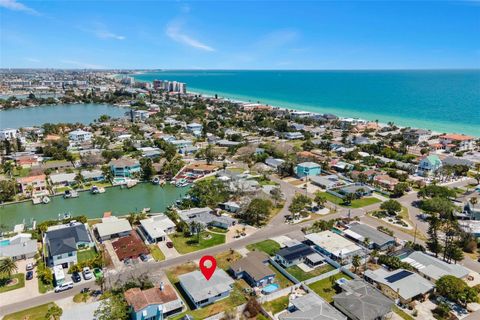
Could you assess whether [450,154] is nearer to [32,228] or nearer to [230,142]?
[230,142]

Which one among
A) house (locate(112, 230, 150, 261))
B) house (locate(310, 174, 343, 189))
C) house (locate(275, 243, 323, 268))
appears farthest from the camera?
house (locate(310, 174, 343, 189))

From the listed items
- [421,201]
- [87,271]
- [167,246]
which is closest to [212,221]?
[167,246]

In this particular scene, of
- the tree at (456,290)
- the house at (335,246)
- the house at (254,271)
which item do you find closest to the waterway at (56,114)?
the house at (254,271)

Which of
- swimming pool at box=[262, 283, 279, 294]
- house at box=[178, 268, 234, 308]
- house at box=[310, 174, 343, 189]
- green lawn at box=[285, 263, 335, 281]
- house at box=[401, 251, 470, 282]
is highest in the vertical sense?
house at box=[310, 174, 343, 189]

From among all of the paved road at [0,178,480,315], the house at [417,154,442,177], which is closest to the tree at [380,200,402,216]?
the paved road at [0,178,480,315]

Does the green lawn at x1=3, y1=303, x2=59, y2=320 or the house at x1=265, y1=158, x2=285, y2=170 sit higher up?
the house at x1=265, y1=158, x2=285, y2=170

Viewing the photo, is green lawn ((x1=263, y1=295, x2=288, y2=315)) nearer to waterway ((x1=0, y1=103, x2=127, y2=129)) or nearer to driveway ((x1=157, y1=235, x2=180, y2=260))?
driveway ((x1=157, y1=235, x2=180, y2=260))

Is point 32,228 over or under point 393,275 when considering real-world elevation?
under

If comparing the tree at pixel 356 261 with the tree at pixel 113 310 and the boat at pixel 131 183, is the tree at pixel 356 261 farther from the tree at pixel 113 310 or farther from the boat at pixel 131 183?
the boat at pixel 131 183
